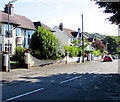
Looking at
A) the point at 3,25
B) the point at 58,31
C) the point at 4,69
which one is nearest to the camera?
the point at 4,69

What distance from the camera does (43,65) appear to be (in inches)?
957

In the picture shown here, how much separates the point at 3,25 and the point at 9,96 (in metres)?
23.3

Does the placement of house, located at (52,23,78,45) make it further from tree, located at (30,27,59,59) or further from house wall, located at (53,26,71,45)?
tree, located at (30,27,59,59)

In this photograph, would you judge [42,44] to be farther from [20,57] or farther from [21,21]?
[21,21]

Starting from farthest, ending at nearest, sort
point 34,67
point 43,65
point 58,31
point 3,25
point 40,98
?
point 58,31, point 3,25, point 43,65, point 34,67, point 40,98

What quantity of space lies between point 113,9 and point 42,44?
525 inches

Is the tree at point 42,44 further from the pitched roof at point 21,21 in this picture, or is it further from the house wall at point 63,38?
the house wall at point 63,38

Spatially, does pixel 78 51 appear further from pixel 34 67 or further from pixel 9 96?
pixel 9 96

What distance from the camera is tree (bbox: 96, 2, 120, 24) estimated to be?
11883mm

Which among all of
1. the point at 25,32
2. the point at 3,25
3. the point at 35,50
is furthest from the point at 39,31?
the point at 25,32

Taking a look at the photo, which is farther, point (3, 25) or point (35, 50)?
point (3, 25)

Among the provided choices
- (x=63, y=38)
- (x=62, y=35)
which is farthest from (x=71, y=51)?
(x=62, y=35)

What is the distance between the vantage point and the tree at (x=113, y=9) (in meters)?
11.9

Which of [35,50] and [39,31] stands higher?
[39,31]
